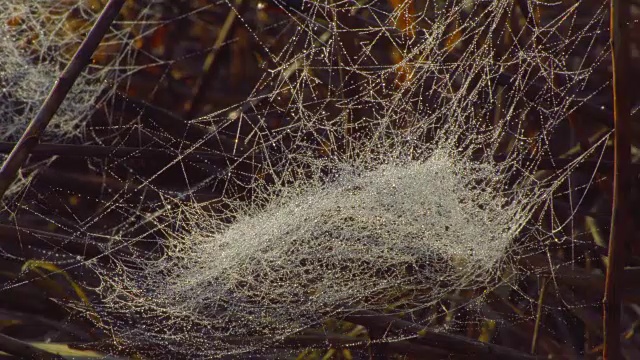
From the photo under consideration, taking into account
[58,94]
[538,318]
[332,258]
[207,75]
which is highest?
[58,94]

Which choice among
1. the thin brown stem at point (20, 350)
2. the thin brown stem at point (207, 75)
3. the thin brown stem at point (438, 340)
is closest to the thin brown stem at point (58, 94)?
the thin brown stem at point (20, 350)

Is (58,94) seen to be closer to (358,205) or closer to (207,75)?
(358,205)

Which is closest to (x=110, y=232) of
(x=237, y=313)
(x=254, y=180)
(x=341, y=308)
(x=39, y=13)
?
(x=254, y=180)

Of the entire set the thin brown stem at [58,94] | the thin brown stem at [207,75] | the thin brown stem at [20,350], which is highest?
the thin brown stem at [58,94]

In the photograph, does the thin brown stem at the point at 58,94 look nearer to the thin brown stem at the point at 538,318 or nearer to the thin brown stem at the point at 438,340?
the thin brown stem at the point at 438,340

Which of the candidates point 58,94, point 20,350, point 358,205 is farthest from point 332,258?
point 58,94

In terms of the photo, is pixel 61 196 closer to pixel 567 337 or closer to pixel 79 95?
pixel 79 95
